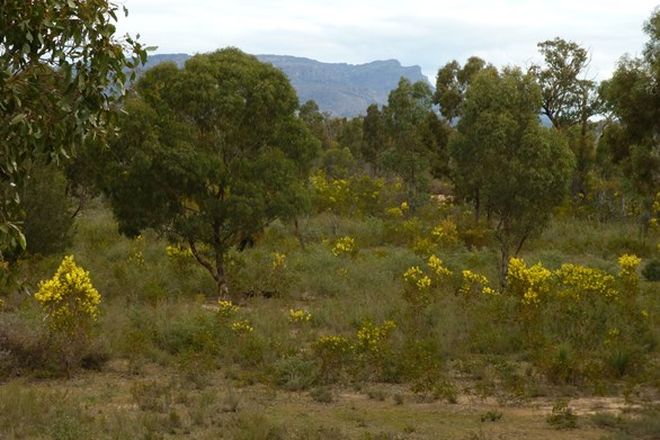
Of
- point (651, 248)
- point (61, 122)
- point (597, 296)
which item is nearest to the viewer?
point (61, 122)

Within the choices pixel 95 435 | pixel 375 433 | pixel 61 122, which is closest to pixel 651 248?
pixel 375 433

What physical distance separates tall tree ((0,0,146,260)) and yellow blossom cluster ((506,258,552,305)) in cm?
1035

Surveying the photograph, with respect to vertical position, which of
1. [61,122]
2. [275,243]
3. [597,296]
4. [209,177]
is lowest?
[275,243]

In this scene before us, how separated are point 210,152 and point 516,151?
23.0ft

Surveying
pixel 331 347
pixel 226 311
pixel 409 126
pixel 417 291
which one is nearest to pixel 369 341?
pixel 331 347

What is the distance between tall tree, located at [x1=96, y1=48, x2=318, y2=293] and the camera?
14.2 m

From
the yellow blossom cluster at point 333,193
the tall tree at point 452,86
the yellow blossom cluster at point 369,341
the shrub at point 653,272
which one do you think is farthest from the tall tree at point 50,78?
the yellow blossom cluster at point 333,193

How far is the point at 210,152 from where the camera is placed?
49.8 ft

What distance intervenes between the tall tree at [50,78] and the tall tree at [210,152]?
9931mm

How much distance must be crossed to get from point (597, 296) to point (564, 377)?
3551 millimetres

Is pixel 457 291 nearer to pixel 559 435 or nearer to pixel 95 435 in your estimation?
pixel 559 435

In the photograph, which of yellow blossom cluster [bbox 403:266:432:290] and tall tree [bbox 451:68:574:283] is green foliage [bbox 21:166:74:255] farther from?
tall tree [bbox 451:68:574:283]

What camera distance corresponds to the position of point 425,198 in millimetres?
34469

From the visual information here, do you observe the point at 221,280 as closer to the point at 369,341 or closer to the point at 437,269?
the point at 437,269
